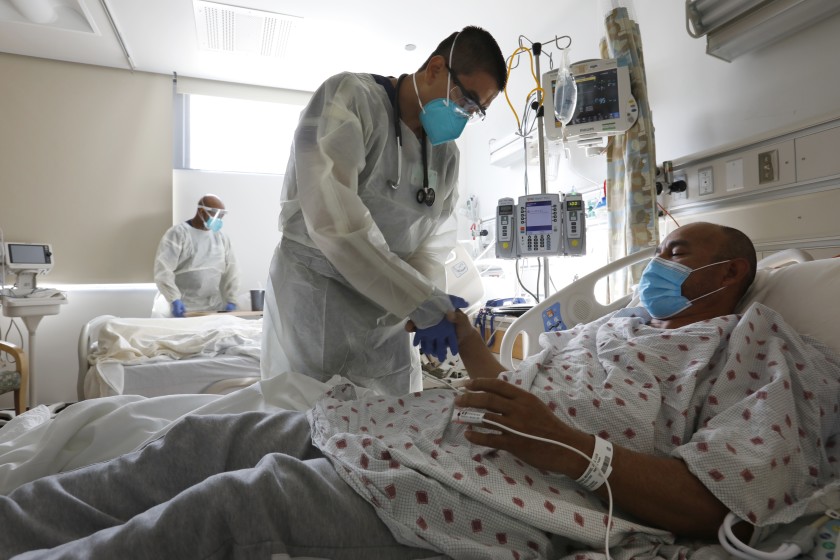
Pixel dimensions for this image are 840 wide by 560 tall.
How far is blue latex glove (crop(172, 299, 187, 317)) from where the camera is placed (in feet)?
12.3

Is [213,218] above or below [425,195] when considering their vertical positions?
above

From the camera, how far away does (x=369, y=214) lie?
1.26 m

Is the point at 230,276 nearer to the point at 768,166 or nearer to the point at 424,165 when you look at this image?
A: the point at 424,165

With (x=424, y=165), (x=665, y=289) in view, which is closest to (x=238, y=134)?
(x=424, y=165)

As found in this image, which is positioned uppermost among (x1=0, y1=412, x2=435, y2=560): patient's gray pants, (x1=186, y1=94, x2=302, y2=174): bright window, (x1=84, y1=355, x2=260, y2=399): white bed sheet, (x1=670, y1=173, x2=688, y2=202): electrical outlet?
(x1=186, y1=94, x2=302, y2=174): bright window

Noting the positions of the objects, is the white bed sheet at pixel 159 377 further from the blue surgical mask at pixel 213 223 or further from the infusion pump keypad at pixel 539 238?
the blue surgical mask at pixel 213 223

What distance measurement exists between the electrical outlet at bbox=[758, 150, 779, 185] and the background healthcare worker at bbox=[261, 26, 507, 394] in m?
1.16

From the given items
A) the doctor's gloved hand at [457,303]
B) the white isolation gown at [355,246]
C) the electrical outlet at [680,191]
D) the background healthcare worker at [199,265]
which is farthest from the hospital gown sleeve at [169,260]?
the electrical outlet at [680,191]

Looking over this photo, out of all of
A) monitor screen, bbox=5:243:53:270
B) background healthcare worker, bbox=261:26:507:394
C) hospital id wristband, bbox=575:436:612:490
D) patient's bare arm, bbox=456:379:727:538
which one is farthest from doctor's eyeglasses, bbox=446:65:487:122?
monitor screen, bbox=5:243:53:270

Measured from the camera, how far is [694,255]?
1254 millimetres

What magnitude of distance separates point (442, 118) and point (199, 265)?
3224mm

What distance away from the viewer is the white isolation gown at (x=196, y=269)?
381 centimetres

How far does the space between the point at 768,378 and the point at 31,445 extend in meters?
1.38

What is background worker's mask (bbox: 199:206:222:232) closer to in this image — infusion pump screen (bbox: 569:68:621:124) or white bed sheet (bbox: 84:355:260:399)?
white bed sheet (bbox: 84:355:260:399)
